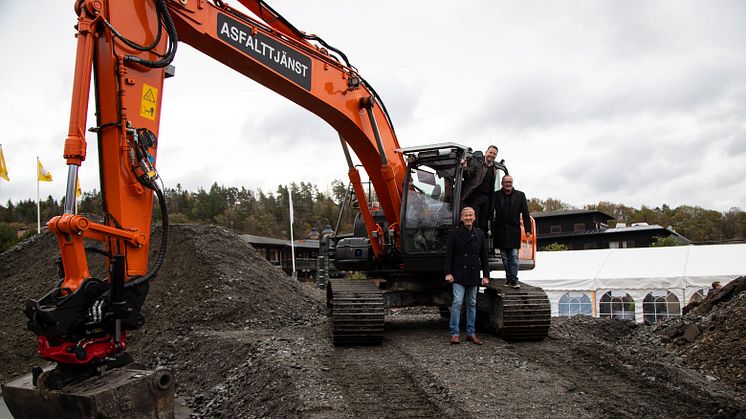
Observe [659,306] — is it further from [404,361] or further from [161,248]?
[161,248]

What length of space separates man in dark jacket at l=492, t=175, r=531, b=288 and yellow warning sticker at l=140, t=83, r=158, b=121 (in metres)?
Result: 4.29

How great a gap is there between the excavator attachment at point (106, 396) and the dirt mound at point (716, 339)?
5.77 m

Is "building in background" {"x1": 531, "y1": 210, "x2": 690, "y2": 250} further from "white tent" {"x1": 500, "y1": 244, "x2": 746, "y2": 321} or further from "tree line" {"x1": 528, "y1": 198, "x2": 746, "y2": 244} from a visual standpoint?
"white tent" {"x1": 500, "y1": 244, "x2": 746, "y2": 321}

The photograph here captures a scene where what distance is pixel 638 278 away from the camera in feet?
50.7

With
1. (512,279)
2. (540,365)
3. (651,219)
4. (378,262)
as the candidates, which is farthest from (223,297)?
(651,219)

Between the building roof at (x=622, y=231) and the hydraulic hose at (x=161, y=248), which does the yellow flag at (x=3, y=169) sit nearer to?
the hydraulic hose at (x=161, y=248)

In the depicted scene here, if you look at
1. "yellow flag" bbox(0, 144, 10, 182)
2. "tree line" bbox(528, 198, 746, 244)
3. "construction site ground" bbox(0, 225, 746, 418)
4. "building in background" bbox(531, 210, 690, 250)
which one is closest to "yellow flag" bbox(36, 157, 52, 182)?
"yellow flag" bbox(0, 144, 10, 182)

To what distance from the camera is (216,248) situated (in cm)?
1314

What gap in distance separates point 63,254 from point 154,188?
35.3 inches

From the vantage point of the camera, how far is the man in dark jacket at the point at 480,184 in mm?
7695

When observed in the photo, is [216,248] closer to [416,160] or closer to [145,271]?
[416,160]

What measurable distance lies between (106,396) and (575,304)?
1471 cm

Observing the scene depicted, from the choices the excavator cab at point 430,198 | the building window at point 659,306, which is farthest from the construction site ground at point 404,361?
the building window at point 659,306

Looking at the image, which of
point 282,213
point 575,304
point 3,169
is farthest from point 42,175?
point 282,213
